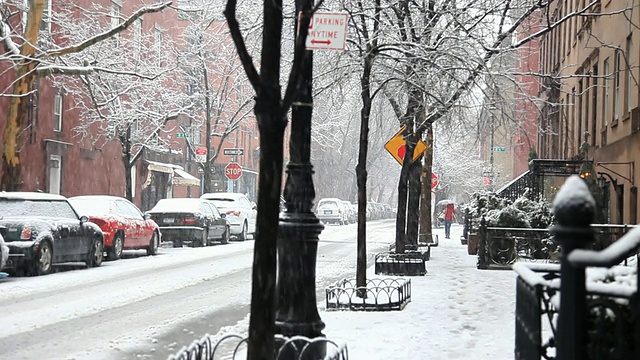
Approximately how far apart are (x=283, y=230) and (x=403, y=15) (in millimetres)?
11292

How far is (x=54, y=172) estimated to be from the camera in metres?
35.7

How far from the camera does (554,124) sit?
3900 centimetres

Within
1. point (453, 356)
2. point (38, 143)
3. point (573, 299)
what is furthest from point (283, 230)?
point (38, 143)

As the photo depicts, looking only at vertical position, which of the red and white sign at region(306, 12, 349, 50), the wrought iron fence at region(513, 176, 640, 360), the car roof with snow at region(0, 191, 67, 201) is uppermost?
the red and white sign at region(306, 12, 349, 50)

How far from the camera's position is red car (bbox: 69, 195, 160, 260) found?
2147cm

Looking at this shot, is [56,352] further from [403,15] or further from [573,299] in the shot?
[403,15]

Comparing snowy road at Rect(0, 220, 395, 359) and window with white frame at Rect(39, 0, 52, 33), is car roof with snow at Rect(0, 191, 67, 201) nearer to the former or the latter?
snowy road at Rect(0, 220, 395, 359)

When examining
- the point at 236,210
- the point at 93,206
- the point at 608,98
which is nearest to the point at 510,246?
the point at 608,98

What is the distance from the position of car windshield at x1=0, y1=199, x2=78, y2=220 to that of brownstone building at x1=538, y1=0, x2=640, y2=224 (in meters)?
10.5

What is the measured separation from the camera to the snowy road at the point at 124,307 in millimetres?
9484

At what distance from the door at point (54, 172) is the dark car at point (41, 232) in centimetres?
1681

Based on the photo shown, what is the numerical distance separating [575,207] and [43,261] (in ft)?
50.1

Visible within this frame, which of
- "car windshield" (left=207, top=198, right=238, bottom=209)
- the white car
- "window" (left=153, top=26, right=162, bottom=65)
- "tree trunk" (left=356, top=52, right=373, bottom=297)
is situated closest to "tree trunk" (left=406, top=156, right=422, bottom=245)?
"tree trunk" (left=356, top=52, right=373, bottom=297)

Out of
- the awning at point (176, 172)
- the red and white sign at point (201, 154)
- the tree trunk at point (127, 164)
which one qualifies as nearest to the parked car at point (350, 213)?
the awning at point (176, 172)
